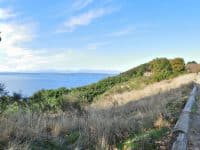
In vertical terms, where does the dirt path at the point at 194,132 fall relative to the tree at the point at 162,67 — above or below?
below

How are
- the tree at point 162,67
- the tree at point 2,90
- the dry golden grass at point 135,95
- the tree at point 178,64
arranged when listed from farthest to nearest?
the tree at point 178,64, the tree at point 162,67, the dry golden grass at point 135,95, the tree at point 2,90

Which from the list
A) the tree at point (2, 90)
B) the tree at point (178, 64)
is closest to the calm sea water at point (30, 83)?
the tree at point (2, 90)

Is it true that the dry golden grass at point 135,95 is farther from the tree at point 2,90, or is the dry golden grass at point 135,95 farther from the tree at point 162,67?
the tree at point 162,67

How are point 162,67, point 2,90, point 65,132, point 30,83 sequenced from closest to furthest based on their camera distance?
point 65,132
point 2,90
point 162,67
point 30,83

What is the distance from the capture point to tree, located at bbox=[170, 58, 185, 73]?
57.4 meters

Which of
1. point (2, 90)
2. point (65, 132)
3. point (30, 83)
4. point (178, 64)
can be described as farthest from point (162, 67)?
point (65, 132)

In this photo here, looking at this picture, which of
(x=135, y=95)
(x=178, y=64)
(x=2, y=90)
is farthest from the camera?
(x=178, y=64)

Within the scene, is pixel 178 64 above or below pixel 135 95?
above

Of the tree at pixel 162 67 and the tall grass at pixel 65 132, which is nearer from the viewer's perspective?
the tall grass at pixel 65 132

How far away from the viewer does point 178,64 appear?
192 feet

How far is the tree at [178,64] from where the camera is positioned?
188 feet

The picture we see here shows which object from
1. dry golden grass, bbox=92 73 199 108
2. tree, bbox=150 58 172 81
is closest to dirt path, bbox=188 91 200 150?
dry golden grass, bbox=92 73 199 108

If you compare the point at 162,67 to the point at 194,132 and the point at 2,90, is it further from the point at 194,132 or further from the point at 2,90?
the point at 194,132

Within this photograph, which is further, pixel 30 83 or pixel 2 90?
pixel 30 83
